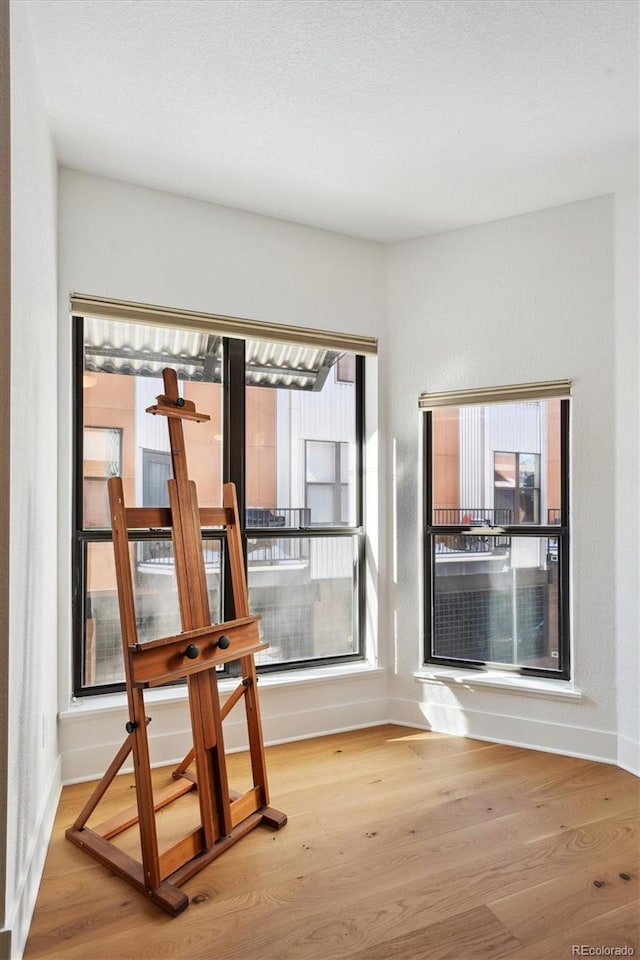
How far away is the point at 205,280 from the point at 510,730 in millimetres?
2751

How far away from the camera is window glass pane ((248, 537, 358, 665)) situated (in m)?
3.29

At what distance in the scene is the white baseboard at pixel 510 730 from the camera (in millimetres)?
2979

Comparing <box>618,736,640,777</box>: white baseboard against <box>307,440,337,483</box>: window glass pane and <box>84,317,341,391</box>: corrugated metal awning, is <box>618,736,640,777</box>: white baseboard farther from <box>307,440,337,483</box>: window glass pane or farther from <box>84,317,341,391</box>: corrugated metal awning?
<box>84,317,341,391</box>: corrugated metal awning

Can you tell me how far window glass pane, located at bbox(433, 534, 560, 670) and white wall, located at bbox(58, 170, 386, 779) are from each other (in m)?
0.41

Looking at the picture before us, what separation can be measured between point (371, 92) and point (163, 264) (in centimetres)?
124

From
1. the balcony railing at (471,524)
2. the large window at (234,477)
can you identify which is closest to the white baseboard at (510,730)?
the large window at (234,477)

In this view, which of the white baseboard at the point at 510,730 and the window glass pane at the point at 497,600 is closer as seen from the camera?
the white baseboard at the point at 510,730

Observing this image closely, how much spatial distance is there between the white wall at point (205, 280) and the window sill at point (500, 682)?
31 cm

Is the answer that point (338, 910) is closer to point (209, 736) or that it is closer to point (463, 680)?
point (209, 736)

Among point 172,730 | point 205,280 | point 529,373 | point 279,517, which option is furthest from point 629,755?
point 205,280

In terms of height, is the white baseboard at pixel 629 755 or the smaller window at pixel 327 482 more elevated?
the smaller window at pixel 327 482

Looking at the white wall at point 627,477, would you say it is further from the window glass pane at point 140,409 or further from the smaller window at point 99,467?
the smaller window at point 99,467

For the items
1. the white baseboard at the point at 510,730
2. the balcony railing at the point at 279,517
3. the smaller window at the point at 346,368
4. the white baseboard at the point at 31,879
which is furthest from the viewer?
the smaller window at the point at 346,368

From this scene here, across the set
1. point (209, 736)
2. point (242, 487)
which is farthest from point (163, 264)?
point (209, 736)
